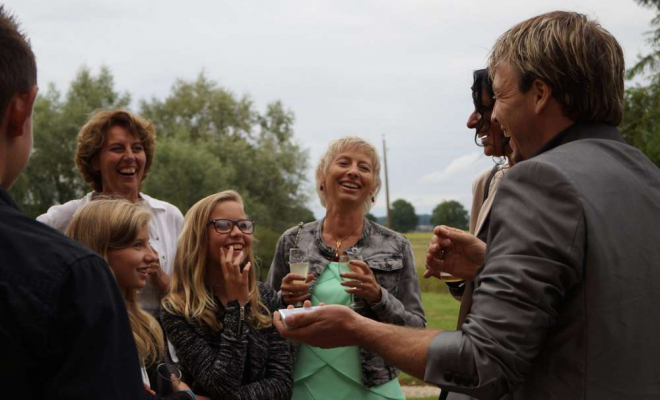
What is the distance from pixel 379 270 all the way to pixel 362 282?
45 cm

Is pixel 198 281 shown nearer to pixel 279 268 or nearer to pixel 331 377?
pixel 279 268

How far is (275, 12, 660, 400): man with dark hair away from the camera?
216 centimetres

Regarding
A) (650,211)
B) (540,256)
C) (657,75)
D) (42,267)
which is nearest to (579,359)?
(540,256)

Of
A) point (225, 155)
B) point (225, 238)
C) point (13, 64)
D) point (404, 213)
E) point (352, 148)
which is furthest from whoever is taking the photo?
point (404, 213)

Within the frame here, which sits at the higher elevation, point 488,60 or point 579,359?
point 488,60

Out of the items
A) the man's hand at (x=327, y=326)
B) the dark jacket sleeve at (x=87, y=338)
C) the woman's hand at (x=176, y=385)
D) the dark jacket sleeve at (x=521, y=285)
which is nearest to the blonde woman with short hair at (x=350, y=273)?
the woman's hand at (x=176, y=385)

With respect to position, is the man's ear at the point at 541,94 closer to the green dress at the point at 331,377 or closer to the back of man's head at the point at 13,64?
the back of man's head at the point at 13,64

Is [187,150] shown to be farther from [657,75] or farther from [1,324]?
[1,324]

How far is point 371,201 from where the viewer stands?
5449mm

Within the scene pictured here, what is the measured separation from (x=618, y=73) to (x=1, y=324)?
2073 mm

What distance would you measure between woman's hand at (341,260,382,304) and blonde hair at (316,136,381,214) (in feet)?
2.95

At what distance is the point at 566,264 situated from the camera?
2.16 m

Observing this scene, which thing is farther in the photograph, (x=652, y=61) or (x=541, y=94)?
(x=652, y=61)

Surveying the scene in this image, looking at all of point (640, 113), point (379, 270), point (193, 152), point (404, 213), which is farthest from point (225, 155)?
point (379, 270)
